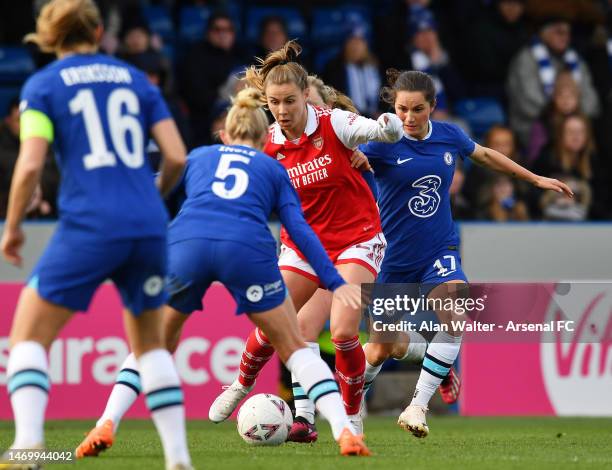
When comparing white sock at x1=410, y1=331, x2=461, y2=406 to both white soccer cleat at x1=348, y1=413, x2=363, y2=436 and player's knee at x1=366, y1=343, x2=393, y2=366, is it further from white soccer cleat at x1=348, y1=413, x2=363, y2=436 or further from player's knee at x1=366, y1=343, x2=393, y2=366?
white soccer cleat at x1=348, y1=413, x2=363, y2=436

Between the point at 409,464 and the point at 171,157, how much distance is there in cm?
208

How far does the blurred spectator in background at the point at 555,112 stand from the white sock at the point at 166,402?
29.1ft

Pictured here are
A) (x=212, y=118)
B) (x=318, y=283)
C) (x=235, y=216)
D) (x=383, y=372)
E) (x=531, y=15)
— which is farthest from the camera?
(x=531, y=15)

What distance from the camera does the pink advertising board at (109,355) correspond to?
10.7 metres

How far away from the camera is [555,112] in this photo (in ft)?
45.3

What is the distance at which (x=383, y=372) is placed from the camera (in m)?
11.8

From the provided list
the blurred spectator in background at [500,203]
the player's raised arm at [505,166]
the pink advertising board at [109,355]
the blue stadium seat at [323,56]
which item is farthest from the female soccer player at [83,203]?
the blue stadium seat at [323,56]

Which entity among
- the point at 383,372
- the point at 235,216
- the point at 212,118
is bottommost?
the point at 383,372

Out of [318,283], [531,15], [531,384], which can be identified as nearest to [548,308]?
[531,384]

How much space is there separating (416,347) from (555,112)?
5.55 meters

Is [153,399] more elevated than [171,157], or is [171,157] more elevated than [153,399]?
[171,157]

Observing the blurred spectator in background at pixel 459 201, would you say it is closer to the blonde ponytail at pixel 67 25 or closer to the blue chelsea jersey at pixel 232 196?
the blue chelsea jersey at pixel 232 196

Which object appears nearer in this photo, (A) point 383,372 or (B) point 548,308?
(B) point 548,308

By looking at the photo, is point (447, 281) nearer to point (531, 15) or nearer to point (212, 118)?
point (212, 118)
